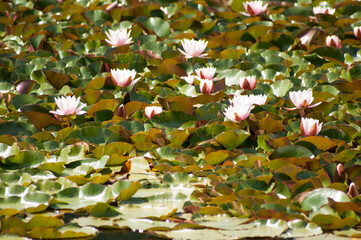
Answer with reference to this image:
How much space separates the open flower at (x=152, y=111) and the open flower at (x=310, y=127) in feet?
2.70

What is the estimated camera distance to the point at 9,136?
2957 millimetres

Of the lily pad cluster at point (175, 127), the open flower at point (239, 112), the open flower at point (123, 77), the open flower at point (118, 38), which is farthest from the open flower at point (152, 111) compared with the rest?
the open flower at point (118, 38)

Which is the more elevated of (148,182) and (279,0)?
(279,0)

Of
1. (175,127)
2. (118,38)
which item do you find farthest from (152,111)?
(118,38)

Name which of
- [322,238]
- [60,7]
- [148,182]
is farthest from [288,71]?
[60,7]

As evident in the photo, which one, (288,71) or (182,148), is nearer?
(182,148)

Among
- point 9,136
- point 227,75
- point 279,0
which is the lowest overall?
point 9,136

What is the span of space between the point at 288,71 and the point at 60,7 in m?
2.58

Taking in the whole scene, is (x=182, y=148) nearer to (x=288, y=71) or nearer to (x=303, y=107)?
(x=303, y=107)

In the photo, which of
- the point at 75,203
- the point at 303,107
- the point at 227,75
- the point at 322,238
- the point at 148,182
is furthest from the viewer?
the point at 227,75

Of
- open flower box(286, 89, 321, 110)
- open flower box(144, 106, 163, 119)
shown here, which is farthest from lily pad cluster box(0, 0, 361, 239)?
open flower box(286, 89, 321, 110)

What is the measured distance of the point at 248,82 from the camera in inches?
139

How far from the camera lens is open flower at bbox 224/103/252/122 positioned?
115 inches

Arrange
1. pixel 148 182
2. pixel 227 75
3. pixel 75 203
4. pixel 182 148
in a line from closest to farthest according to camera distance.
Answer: pixel 75 203 → pixel 148 182 → pixel 182 148 → pixel 227 75
